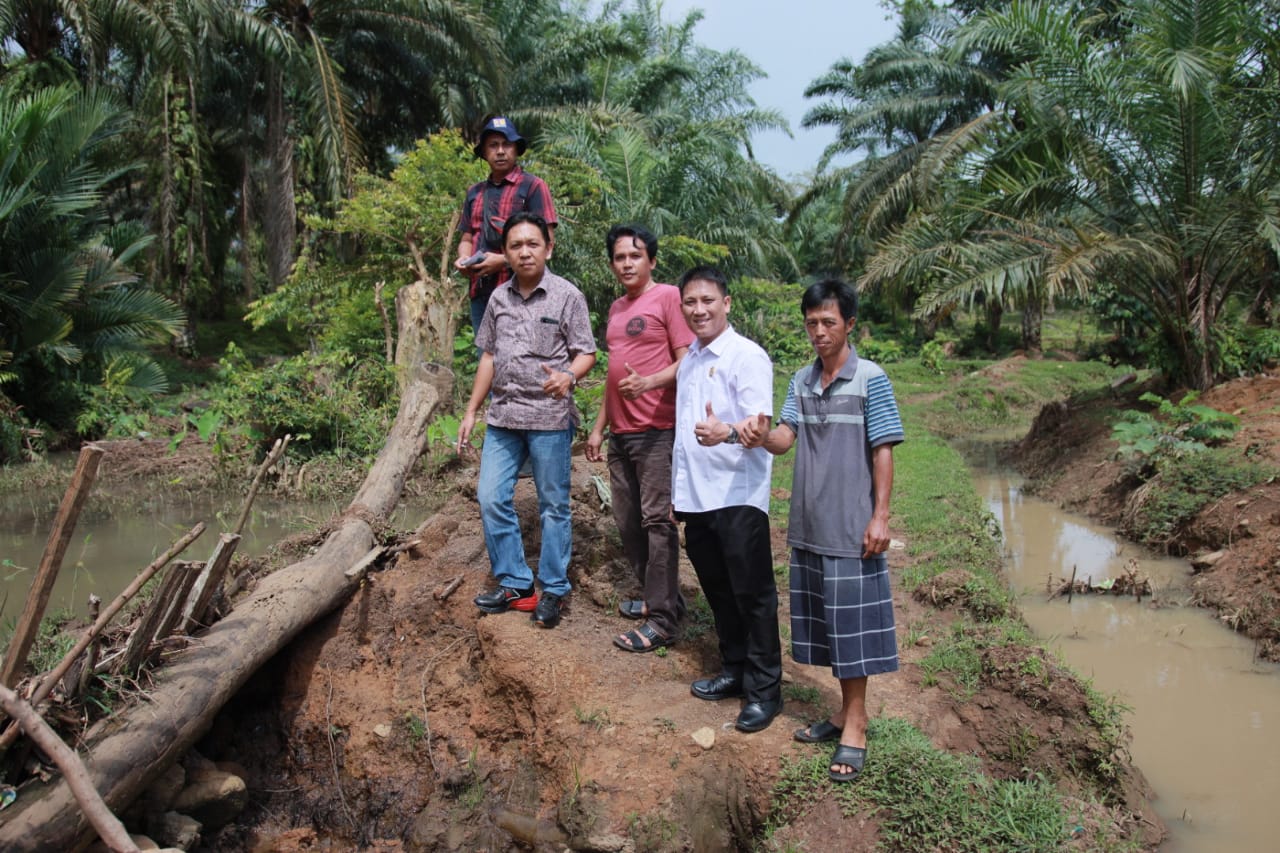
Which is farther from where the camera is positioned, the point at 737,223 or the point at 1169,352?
the point at 737,223

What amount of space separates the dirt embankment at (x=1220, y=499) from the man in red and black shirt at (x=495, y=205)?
5.01m

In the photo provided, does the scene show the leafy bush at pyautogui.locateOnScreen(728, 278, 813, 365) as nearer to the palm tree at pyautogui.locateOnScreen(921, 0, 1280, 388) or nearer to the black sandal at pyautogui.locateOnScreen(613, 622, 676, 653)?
the palm tree at pyautogui.locateOnScreen(921, 0, 1280, 388)

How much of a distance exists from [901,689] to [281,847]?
2745 millimetres

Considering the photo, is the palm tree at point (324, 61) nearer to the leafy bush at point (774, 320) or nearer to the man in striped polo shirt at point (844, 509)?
the leafy bush at point (774, 320)

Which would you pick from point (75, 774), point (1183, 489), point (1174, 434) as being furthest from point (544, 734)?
point (1174, 434)

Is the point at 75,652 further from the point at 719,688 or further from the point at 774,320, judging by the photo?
the point at 774,320

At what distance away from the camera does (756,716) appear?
3422mm

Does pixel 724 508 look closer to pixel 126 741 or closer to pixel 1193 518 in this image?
pixel 126 741

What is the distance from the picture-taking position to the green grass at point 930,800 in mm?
2947

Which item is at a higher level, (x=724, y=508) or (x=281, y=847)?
(x=724, y=508)

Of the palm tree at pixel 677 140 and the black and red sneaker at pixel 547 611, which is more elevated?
the palm tree at pixel 677 140

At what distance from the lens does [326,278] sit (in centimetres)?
1219

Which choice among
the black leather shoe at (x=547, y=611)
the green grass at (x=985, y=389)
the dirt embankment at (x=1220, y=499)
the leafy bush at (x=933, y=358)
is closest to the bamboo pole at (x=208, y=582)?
the black leather shoe at (x=547, y=611)

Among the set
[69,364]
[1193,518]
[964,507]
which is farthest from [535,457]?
[69,364]
